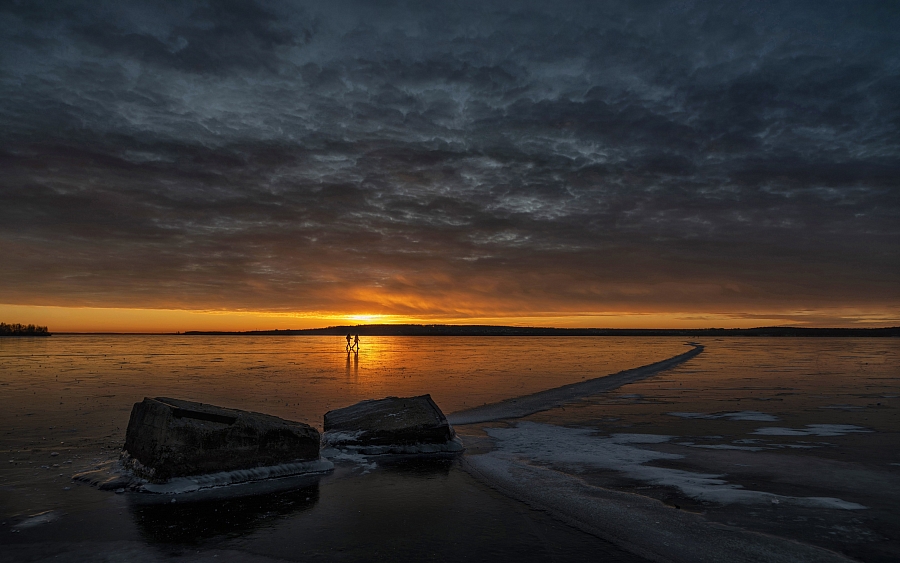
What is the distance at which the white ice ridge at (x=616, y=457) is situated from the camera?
7984 mm

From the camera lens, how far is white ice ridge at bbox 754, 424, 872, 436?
13.2m

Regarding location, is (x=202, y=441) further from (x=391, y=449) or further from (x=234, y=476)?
(x=391, y=449)

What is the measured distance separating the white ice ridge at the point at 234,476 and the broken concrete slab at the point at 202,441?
7 cm

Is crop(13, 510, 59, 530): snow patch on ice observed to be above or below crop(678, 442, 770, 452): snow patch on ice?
above

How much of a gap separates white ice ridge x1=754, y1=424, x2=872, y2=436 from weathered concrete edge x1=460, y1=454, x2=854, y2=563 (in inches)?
291

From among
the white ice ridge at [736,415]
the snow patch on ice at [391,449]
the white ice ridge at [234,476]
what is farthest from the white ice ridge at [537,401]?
the white ice ridge at [234,476]

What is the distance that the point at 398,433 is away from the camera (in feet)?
38.7

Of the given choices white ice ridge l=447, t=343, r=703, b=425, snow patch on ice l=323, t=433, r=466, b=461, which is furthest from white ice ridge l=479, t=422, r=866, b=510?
white ice ridge l=447, t=343, r=703, b=425

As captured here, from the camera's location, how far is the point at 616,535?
661cm

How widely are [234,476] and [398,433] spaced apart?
3.75 metres

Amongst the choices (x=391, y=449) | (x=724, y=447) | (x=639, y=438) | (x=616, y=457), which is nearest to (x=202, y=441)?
(x=391, y=449)

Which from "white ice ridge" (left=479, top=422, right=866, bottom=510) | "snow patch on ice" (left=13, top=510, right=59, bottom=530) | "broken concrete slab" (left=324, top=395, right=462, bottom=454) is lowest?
"white ice ridge" (left=479, top=422, right=866, bottom=510)

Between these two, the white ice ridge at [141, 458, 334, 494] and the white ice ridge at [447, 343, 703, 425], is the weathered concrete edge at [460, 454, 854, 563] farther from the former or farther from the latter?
the white ice ridge at [447, 343, 703, 425]

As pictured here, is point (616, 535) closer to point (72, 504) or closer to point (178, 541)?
point (178, 541)
